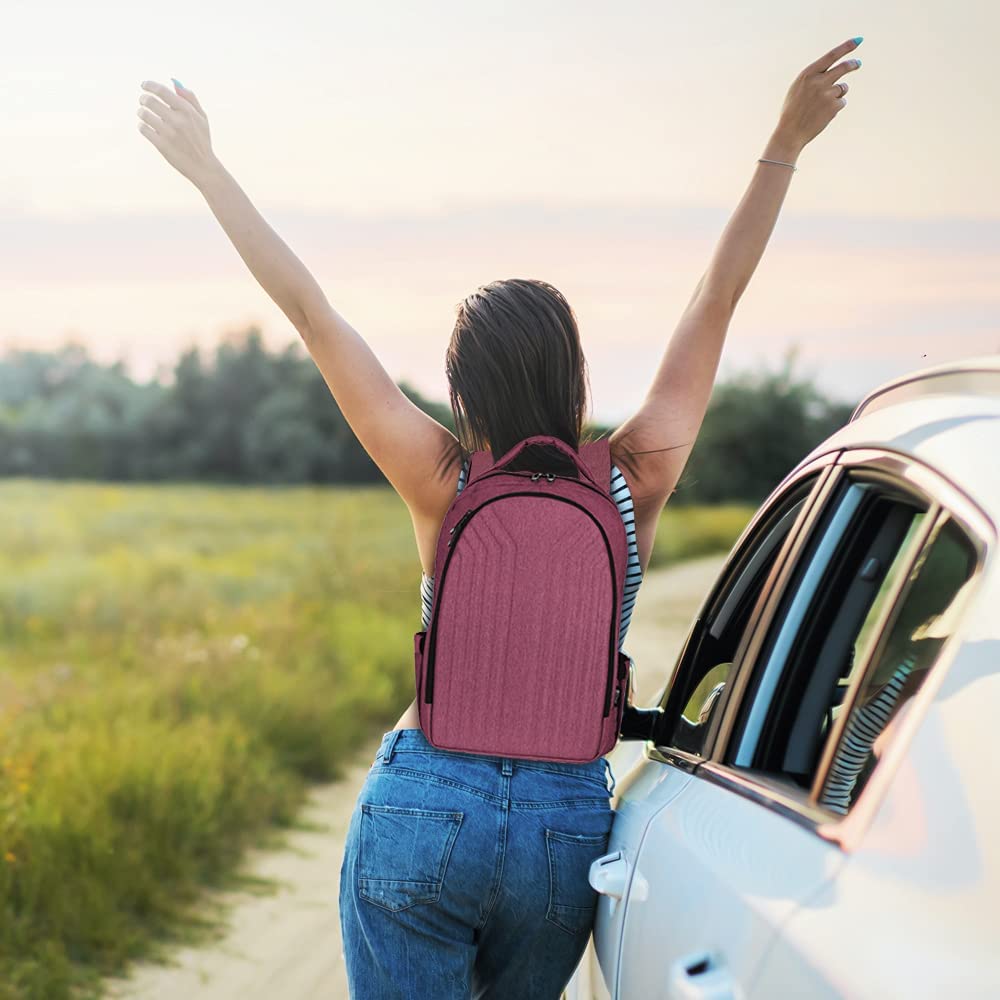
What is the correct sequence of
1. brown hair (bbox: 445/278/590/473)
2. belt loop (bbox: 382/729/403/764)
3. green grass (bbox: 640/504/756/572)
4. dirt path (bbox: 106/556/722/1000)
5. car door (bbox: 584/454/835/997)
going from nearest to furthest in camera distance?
car door (bbox: 584/454/835/997)
belt loop (bbox: 382/729/403/764)
brown hair (bbox: 445/278/590/473)
dirt path (bbox: 106/556/722/1000)
green grass (bbox: 640/504/756/572)

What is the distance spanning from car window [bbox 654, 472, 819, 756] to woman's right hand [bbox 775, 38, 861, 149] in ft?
2.86

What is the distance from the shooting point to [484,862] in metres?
2.05

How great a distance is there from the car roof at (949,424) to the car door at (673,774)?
0.46 feet

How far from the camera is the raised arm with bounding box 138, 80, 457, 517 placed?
2.30 meters

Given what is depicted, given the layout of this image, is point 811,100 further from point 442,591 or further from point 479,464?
point 442,591

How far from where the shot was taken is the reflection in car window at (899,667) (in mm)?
1542

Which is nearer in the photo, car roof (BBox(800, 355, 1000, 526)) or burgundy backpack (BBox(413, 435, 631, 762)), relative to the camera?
car roof (BBox(800, 355, 1000, 526))

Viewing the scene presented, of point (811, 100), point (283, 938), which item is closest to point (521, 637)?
point (811, 100)

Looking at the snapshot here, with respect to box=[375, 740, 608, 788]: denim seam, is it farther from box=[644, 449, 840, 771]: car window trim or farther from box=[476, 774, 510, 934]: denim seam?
box=[644, 449, 840, 771]: car window trim

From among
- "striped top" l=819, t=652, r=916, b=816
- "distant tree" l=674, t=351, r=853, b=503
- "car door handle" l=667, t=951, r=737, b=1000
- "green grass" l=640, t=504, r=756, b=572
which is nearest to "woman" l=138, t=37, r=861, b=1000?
"car door handle" l=667, t=951, r=737, b=1000

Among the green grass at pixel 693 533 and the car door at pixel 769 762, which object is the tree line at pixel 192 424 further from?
the car door at pixel 769 762

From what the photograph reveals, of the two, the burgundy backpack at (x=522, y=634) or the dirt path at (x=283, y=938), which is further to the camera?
the dirt path at (x=283, y=938)

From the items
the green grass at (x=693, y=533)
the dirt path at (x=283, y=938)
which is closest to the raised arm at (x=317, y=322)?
the dirt path at (x=283, y=938)

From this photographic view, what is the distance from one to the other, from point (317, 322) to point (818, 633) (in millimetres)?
1009
